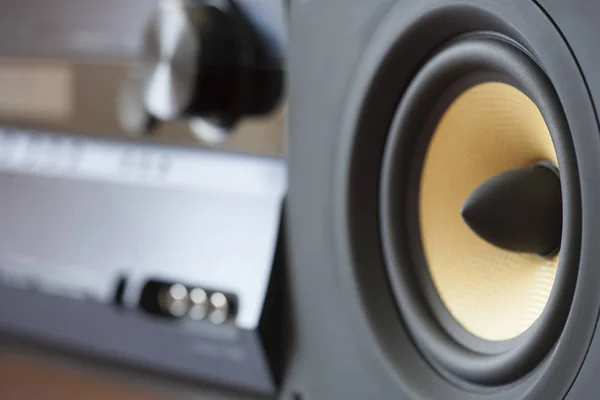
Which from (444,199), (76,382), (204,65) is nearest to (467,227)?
(444,199)

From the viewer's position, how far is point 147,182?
24.8 inches

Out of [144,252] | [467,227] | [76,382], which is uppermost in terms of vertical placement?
[467,227]

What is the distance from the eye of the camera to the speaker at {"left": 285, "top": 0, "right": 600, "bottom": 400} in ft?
1.03

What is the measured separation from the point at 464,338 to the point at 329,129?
16 centimetres

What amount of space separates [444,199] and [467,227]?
0.08ft

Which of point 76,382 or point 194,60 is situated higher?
point 194,60

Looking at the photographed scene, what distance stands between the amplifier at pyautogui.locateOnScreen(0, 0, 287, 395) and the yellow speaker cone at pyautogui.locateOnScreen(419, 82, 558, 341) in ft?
0.44

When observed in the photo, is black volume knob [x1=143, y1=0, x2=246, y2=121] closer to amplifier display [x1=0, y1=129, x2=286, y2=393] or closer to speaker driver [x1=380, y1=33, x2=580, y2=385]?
amplifier display [x1=0, y1=129, x2=286, y2=393]

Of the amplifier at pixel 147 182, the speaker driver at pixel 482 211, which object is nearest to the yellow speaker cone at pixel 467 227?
the speaker driver at pixel 482 211

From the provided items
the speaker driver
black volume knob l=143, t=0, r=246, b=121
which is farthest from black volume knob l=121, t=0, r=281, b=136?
the speaker driver

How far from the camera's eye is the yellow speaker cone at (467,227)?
39 centimetres

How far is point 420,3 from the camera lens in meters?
0.40

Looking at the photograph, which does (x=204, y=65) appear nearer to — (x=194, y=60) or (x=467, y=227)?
(x=194, y=60)

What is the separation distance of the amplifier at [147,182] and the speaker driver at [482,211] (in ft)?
0.40
